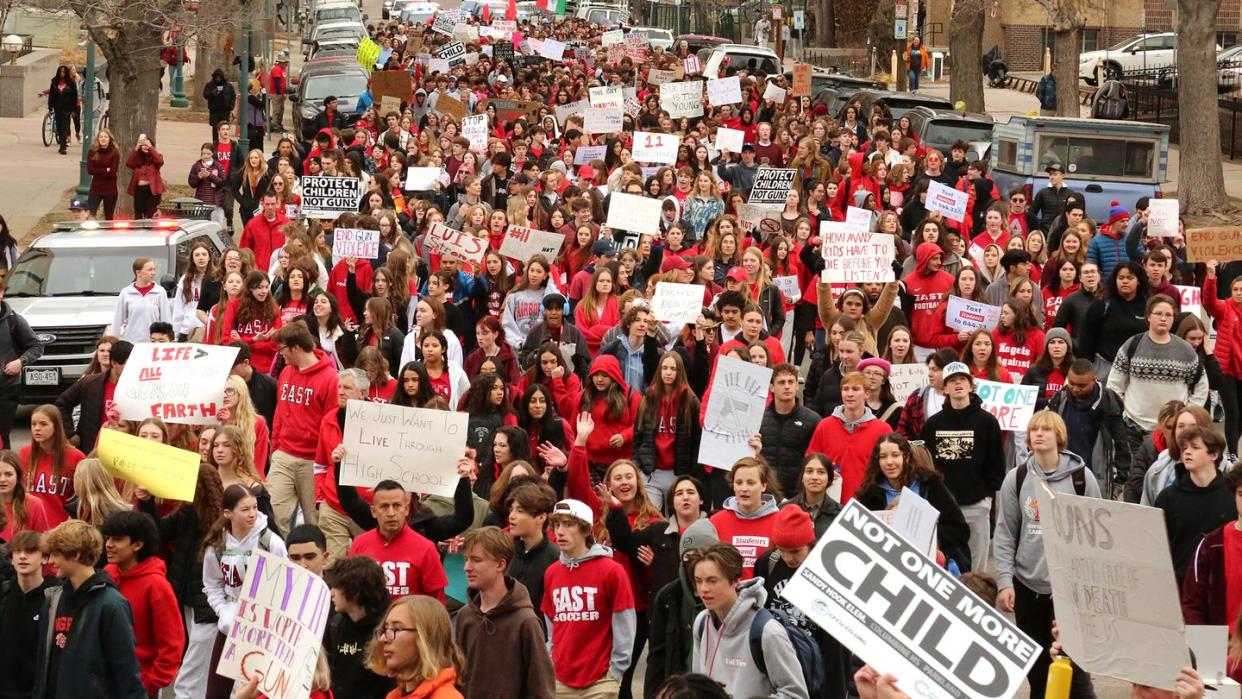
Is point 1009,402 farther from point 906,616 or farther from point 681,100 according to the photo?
point 681,100

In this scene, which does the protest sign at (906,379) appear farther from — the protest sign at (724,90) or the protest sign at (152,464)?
the protest sign at (724,90)

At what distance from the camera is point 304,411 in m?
11.7

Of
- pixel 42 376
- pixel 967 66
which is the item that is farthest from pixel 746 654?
pixel 967 66

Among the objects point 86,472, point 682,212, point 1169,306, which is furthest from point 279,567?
point 682,212

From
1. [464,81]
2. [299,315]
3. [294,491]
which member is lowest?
[294,491]

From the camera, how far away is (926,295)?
49.6 feet

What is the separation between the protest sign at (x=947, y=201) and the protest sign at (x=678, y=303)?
5.82m

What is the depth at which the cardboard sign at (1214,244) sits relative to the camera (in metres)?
15.2

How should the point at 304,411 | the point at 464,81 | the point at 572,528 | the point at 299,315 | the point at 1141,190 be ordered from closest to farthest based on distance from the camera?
1. the point at 572,528
2. the point at 304,411
3. the point at 299,315
4. the point at 1141,190
5. the point at 464,81

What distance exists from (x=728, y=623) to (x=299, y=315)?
23.8 ft

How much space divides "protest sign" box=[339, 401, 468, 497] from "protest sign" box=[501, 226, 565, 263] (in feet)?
21.5

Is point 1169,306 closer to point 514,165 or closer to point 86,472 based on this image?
point 86,472

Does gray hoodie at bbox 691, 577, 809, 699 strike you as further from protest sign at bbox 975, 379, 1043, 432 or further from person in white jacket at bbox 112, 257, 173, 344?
person in white jacket at bbox 112, 257, 173, 344

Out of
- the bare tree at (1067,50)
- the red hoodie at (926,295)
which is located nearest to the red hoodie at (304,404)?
the red hoodie at (926,295)
